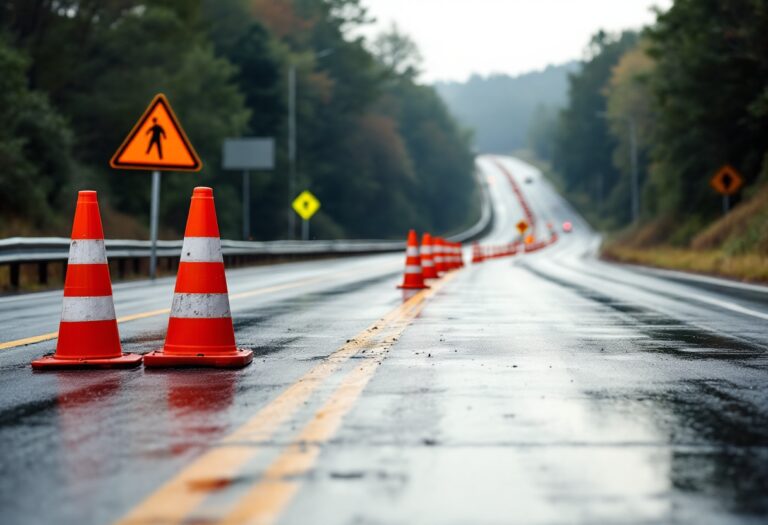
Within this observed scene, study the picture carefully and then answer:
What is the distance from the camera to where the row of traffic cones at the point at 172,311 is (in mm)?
7797

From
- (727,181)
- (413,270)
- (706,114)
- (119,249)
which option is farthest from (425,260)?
(706,114)

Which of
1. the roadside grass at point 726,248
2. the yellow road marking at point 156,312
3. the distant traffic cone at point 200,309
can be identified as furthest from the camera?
the roadside grass at point 726,248

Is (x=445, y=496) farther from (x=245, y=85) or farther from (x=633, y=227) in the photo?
(x=245, y=85)

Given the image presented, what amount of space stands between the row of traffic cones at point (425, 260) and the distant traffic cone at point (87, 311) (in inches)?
383

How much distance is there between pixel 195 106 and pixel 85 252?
47452 millimetres

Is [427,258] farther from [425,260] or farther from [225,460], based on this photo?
[225,460]

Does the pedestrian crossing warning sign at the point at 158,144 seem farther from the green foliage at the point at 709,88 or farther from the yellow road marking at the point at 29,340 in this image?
the green foliage at the point at 709,88

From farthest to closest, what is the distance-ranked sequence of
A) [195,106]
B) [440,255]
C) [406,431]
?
[195,106] < [440,255] < [406,431]

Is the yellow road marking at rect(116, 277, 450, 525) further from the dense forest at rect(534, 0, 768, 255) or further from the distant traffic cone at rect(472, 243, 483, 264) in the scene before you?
the distant traffic cone at rect(472, 243, 483, 264)

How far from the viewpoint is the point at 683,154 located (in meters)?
44.4

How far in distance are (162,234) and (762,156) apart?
73.4 feet

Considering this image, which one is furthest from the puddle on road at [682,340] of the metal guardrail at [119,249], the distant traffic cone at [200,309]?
the metal guardrail at [119,249]

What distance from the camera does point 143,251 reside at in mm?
24266

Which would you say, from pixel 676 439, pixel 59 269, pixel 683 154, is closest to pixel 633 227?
pixel 683 154
